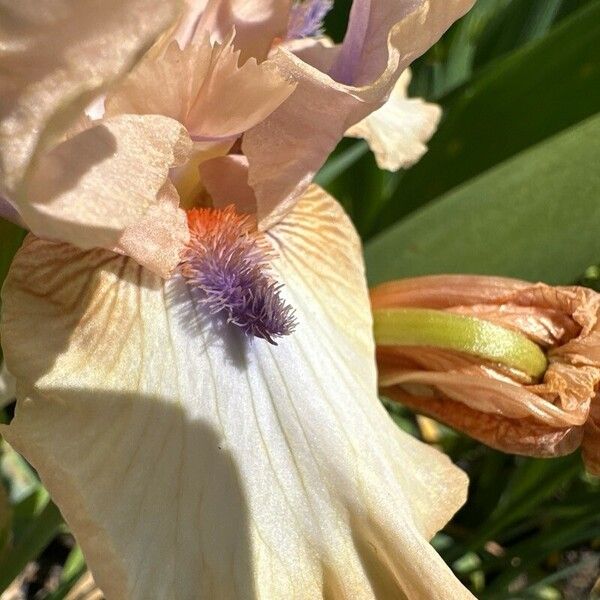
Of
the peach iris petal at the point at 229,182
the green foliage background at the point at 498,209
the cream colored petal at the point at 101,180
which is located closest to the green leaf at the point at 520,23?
the green foliage background at the point at 498,209

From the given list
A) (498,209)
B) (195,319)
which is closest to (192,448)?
(195,319)

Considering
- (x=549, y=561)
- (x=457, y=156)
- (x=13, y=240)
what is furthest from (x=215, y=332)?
(x=549, y=561)

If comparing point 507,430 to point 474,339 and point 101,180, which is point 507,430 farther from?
point 101,180

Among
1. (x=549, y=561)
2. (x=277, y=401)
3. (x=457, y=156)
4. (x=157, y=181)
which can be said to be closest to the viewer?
(x=157, y=181)

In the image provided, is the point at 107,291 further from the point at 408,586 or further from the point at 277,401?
the point at 408,586

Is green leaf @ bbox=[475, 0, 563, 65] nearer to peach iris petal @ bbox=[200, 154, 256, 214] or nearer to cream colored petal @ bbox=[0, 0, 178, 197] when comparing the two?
peach iris petal @ bbox=[200, 154, 256, 214]
